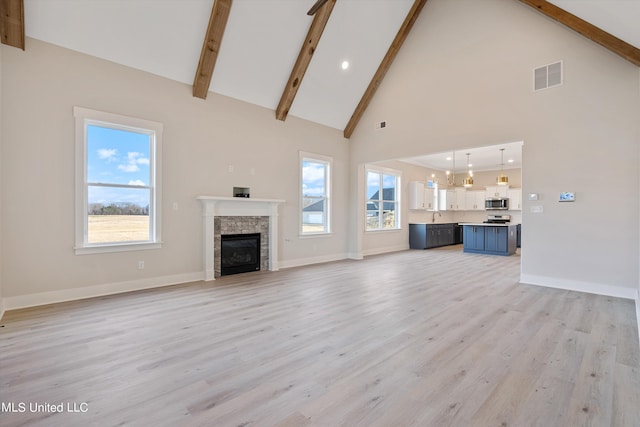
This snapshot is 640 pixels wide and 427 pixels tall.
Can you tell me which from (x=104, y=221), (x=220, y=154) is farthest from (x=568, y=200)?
(x=104, y=221)

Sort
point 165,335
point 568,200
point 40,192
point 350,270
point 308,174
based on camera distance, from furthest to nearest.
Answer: point 308,174, point 350,270, point 568,200, point 40,192, point 165,335

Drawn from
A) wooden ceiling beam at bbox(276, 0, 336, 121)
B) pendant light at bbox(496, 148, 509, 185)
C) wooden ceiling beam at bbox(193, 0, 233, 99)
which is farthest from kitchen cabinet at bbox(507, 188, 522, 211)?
wooden ceiling beam at bbox(193, 0, 233, 99)

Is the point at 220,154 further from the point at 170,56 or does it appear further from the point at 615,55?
the point at 615,55

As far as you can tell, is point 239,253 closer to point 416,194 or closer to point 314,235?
point 314,235

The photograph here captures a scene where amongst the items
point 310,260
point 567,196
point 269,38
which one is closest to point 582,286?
point 567,196

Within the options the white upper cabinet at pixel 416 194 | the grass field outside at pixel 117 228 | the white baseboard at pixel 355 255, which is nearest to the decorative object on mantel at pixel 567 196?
the white baseboard at pixel 355 255

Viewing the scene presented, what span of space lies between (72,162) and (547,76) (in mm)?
7119

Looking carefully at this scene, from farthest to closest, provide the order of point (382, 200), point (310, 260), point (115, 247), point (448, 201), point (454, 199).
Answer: point (454, 199) < point (448, 201) < point (382, 200) < point (310, 260) < point (115, 247)

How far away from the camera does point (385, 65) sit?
6.89 metres

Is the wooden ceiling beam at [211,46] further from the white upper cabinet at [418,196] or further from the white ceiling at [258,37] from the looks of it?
the white upper cabinet at [418,196]

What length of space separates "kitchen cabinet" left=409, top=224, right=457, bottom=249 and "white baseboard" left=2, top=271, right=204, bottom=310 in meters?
7.03

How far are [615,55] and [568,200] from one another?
2085 millimetres

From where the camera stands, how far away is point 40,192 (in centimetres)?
391

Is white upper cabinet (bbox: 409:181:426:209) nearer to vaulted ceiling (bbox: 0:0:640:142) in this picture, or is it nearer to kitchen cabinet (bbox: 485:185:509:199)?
kitchen cabinet (bbox: 485:185:509:199)
